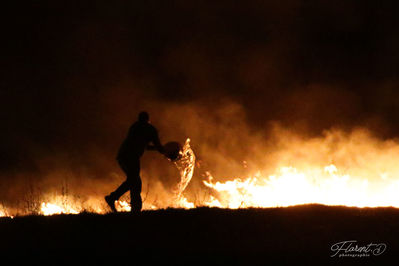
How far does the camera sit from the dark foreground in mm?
8992

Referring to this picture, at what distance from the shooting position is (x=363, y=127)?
21562 millimetres

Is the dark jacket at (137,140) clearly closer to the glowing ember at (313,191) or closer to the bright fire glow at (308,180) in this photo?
the bright fire glow at (308,180)

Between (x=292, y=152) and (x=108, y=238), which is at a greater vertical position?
(x=292, y=152)

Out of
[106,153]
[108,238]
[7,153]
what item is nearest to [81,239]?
[108,238]

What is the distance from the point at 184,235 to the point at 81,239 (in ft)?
5.58

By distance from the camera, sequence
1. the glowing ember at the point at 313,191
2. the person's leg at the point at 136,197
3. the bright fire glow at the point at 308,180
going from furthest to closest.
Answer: the glowing ember at the point at 313,191, the bright fire glow at the point at 308,180, the person's leg at the point at 136,197

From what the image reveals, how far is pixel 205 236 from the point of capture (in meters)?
9.80

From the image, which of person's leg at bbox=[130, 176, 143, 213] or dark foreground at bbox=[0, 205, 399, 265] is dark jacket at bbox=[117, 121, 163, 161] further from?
dark foreground at bbox=[0, 205, 399, 265]

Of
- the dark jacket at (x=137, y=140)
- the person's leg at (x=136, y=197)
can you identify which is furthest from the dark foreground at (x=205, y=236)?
the dark jacket at (x=137, y=140)

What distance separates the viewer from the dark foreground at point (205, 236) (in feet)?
29.5

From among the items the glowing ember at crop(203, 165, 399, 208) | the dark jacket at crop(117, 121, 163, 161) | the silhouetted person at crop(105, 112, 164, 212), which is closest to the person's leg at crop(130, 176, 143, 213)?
the silhouetted person at crop(105, 112, 164, 212)

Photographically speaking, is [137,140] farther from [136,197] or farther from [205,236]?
[205,236]

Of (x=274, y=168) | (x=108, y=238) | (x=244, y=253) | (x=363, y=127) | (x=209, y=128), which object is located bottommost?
(x=244, y=253)

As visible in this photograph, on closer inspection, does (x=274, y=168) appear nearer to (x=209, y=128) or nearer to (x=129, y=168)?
(x=209, y=128)
